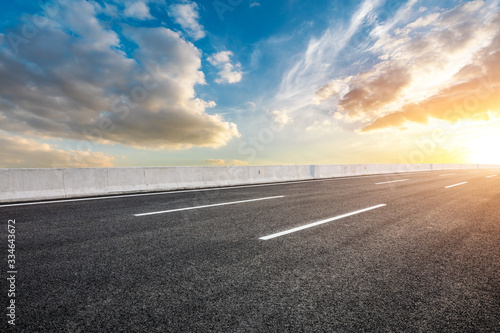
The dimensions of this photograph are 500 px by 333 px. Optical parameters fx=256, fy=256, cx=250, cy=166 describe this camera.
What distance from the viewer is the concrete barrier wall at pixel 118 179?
8.08 meters

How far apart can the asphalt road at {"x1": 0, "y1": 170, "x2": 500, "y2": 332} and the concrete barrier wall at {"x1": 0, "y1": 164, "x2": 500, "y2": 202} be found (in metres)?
3.42

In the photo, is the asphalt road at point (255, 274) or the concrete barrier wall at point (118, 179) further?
the concrete barrier wall at point (118, 179)

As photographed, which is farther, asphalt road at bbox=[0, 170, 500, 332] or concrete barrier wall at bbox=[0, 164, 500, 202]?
concrete barrier wall at bbox=[0, 164, 500, 202]

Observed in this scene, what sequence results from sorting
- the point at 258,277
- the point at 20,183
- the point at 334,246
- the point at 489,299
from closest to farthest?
the point at 489,299 < the point at 258,277 < the point at 334,246 < the point at 20,183

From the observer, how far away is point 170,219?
17.2 ft

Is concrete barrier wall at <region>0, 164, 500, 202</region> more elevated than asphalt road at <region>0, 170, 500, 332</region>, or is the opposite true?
A: concrete barrier wall at <region>0, 164, 500, 202</region>

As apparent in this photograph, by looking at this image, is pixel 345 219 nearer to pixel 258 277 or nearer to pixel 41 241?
pixel 258 277

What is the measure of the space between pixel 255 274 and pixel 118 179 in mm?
8894

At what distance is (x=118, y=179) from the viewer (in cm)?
994

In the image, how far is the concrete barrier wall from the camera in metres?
8.08

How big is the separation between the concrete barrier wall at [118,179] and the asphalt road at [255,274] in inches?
135

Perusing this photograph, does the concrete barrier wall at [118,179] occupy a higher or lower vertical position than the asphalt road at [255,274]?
higher

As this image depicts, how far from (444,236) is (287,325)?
3744mm

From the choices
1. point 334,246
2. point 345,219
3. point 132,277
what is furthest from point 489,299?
point 132,277
